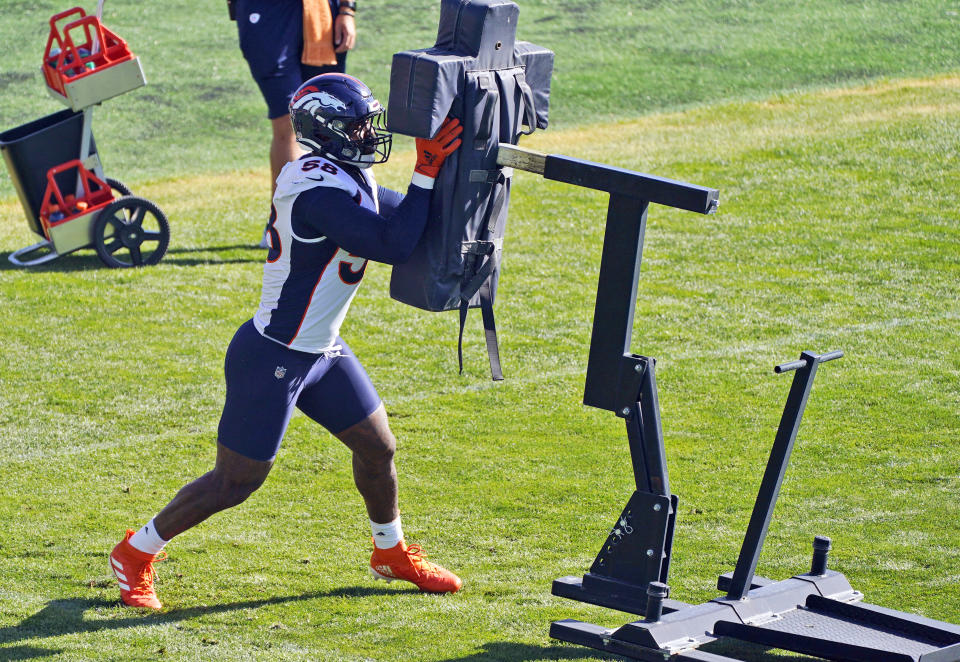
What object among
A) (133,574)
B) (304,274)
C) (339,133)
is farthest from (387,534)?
(339,133)

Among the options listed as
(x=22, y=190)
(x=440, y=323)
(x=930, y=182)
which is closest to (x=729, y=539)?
(x=440, y=323)

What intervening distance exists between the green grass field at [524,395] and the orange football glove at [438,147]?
5.57 ft

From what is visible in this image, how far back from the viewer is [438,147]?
14.7ft

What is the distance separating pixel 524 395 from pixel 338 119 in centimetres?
314

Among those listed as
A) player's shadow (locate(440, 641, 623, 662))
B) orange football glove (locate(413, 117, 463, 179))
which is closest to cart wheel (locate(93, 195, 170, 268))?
orange football glove (locate(413, 117, 463, 179))

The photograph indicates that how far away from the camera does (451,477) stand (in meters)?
6.46

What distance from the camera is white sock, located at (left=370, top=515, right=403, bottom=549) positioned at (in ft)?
17.3

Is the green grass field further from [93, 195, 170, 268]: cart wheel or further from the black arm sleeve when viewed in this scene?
the black arm sleeve

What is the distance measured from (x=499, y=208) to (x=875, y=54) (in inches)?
489

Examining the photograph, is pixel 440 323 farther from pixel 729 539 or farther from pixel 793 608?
pixel 793 608

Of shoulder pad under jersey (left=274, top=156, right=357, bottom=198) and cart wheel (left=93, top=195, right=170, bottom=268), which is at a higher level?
shoulder pad under jersey (left=274, top=156, right=357, bottom=198)

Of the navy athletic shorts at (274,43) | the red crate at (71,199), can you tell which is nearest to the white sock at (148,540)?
the red crate at (71,199)

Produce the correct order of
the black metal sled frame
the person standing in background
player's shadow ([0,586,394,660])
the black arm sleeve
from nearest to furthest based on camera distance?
the black metal sled frame, the black arm sleeve, player's shadow ([0,586,394,660]), the person standing in background

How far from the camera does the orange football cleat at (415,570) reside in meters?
5.28
